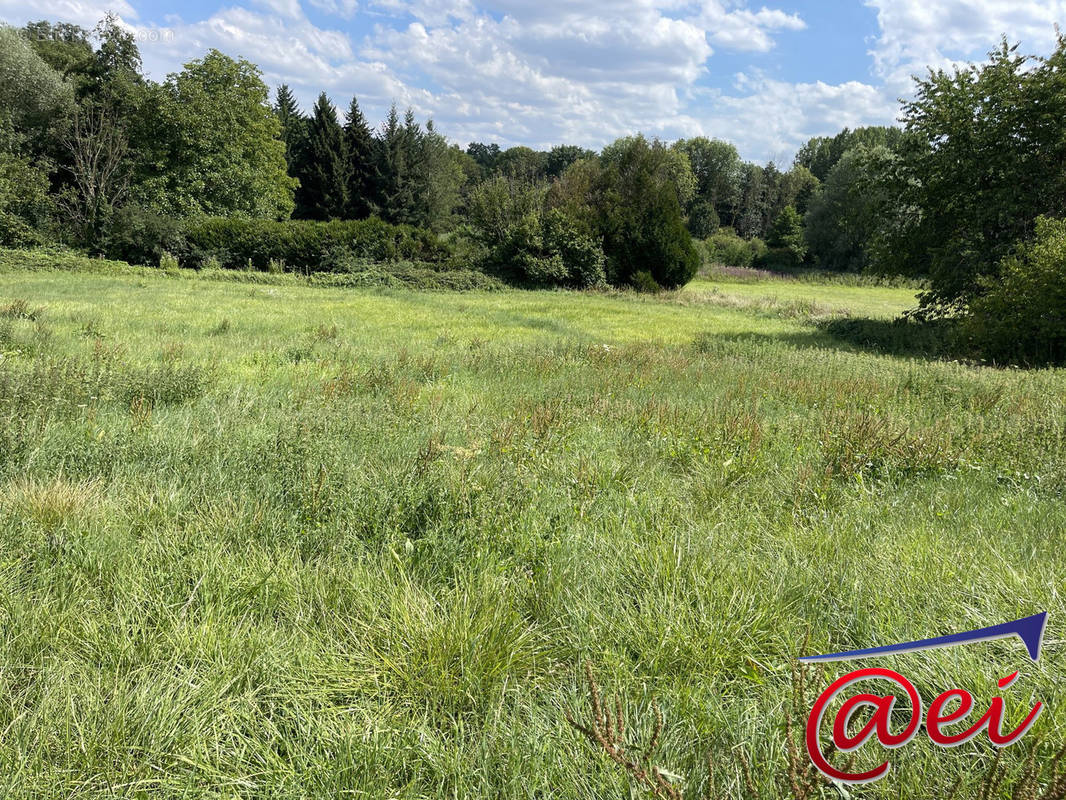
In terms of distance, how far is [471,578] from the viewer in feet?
9.50

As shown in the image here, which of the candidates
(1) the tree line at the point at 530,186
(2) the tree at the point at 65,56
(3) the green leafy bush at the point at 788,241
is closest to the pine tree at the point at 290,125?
(1) the tree line at the point at 530,186

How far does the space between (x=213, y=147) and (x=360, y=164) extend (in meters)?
12.5

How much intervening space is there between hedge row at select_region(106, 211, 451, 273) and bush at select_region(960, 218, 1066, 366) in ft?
81.1

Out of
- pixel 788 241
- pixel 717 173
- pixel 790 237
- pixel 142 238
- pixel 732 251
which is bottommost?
pixel 142 238

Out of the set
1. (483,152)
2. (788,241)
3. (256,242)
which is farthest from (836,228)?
(483,152)

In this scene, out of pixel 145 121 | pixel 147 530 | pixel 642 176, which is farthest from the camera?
pixel 145 121

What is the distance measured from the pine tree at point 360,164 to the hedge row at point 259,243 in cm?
1845

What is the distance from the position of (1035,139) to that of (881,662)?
17845 mm

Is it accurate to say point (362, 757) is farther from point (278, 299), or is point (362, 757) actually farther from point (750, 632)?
point (278, 299)

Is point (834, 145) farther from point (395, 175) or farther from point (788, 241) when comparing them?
point (395, 175)

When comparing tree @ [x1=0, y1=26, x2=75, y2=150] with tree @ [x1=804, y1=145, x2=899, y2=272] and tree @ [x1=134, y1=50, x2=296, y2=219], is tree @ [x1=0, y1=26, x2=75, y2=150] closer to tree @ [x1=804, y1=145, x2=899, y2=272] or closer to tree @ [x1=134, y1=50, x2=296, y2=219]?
tree @ [x1=134, y1=50, x2=296, y2=219]

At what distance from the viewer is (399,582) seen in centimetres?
291

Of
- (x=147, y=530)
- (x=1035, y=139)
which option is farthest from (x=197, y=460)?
(x=1035, y=139)

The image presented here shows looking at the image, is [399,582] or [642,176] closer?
[399,582]
